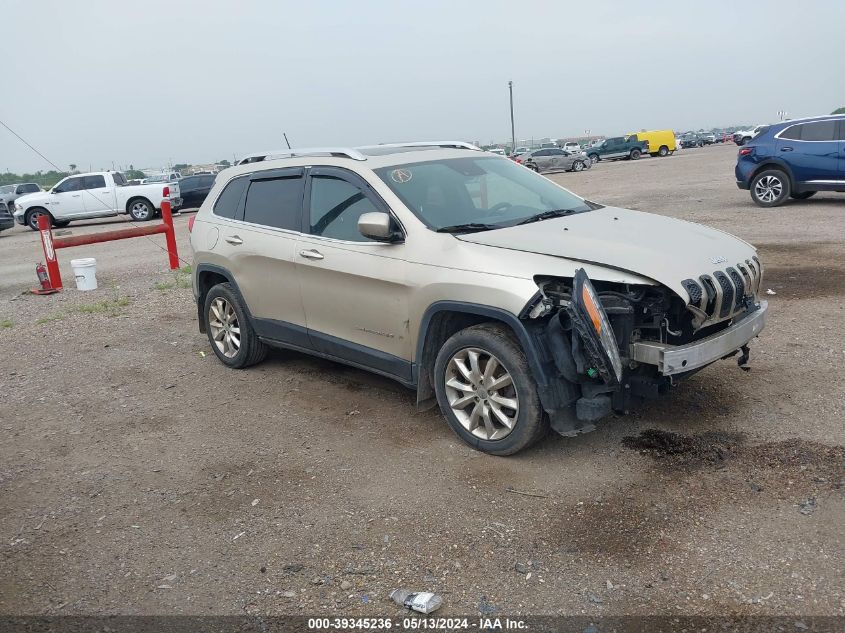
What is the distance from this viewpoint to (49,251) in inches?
439

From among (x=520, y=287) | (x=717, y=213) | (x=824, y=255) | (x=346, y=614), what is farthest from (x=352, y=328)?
(x=717, y=213)

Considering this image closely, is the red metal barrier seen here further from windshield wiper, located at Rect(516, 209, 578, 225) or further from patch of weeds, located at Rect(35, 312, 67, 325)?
windshield wiper, located at Rect(516, 209, 578, 225)

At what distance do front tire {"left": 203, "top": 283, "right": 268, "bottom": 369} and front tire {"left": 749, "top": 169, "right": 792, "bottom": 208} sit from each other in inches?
463

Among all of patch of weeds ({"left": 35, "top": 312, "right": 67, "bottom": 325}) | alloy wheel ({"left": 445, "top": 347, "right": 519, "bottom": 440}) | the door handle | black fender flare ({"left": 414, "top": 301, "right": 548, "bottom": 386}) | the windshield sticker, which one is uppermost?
the windshield sticker

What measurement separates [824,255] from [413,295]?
7.42 metres

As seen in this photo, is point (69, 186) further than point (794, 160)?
Answer: Yes

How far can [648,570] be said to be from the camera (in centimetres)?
339

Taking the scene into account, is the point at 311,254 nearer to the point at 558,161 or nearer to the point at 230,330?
the point at 230,330

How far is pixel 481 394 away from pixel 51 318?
22.8ft

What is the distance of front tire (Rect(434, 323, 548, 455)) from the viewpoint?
4297 mm

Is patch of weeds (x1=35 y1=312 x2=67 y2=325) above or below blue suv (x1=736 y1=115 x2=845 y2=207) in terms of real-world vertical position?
below

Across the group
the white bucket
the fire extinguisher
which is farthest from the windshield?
the fire extinguisher

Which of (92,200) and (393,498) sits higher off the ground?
(92,200)

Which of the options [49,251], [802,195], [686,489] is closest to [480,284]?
[686,489]
